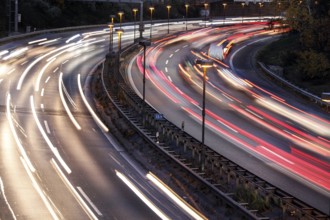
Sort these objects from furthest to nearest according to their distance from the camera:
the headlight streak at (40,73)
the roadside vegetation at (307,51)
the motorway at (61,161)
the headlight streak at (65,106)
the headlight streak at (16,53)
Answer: the headlight streak at (16,53) → the roadside vegetation at (307,51) → the headlight streak at (40,73) → the headlight streak at (65,106) → the motorway at (61,161)

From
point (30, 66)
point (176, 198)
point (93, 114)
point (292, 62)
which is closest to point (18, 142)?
point (93, 114)

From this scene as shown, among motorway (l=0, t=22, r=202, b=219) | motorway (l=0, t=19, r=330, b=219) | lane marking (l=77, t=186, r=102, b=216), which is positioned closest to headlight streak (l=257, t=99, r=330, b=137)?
motorway (l=0, t=19, r=330, b=219)

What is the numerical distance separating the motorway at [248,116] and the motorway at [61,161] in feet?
20.0

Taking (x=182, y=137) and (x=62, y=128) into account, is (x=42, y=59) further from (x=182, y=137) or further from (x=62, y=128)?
(x=182, y=137)

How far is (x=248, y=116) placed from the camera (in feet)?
168

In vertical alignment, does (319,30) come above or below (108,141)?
above

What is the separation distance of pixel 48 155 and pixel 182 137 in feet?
23.5

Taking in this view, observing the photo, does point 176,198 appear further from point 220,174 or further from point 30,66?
point 30,66

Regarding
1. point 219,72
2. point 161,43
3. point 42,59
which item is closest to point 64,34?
point 161,43

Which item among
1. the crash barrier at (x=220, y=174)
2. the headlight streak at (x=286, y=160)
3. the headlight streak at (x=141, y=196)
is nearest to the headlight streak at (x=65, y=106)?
the crash barrier at (x=220, y=174)

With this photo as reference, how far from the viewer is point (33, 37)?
97.0m

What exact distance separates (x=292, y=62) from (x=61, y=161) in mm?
51532

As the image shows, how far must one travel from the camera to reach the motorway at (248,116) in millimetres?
35447

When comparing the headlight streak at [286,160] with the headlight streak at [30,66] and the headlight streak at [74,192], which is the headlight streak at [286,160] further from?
the headlight streak at [30,66]
